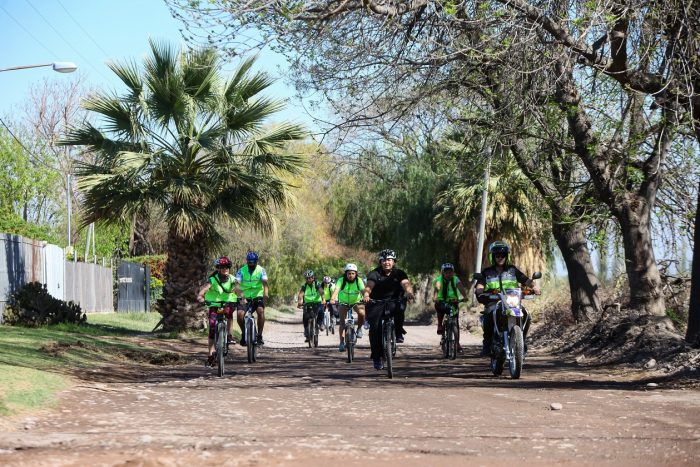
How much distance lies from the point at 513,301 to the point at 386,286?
2167 mm

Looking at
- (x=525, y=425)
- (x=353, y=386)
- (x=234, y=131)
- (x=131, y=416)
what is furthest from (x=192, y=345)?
(x=525, y=425)

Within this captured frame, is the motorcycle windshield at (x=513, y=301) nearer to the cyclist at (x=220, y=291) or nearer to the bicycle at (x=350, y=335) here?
the cyclist at (x=220, y=291)

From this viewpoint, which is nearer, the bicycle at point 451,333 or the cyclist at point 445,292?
the bicycle at point 451,333

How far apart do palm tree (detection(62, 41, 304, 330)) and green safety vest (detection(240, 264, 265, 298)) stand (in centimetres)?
581

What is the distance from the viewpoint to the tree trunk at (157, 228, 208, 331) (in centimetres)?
2462

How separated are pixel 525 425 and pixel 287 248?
152 ft

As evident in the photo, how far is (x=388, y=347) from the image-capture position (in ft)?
47.6

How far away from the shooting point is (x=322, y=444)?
7.77 meters

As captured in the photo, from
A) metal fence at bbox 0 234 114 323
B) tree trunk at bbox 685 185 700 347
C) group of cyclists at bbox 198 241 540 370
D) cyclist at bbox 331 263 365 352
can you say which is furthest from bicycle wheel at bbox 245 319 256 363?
metal fence at bbox 0 234 114 323

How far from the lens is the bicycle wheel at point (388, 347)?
14.4 meters

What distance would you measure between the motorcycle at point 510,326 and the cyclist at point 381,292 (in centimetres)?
139

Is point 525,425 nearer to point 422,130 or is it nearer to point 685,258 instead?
point 422,130

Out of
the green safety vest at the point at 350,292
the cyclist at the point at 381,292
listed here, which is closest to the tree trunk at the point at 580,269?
the green safety vest at the point at 350,292

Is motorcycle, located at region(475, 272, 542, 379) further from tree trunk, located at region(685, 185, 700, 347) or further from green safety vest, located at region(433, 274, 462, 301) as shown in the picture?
green safety vest, located at region(433, 274, 462, 301)
